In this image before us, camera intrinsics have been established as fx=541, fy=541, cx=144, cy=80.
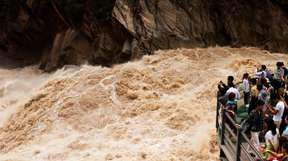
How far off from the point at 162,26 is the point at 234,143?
39.0ft

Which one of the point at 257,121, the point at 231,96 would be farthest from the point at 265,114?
the point at 231,96

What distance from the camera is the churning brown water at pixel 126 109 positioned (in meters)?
16.0

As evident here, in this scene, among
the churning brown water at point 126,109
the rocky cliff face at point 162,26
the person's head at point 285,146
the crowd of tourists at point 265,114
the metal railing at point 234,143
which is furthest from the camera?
the rocky cliff face at point 162,26

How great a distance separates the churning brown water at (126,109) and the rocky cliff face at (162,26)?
2.31 feet

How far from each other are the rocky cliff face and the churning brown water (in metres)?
0.70

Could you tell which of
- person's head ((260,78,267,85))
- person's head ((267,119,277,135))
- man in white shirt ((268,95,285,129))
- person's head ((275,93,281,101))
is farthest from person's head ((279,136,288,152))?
person's head ((260,78,267,85))

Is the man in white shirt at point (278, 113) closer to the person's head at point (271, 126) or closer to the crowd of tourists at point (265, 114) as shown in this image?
the crowd of tourists at point (265, 114)

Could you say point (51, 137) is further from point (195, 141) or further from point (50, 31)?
point (50, 31)

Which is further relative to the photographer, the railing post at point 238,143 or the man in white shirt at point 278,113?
the man in white shirt at point 278,113

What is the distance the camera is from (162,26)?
75.2 feet

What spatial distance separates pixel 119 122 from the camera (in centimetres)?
1792

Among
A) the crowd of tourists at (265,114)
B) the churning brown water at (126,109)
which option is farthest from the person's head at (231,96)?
the churning brown water at (126,109)

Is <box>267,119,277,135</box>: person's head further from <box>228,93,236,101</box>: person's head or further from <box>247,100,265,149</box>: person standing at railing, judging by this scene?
<box>228,93,236,101</box>: person's head

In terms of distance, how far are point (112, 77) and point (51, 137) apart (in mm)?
4253
